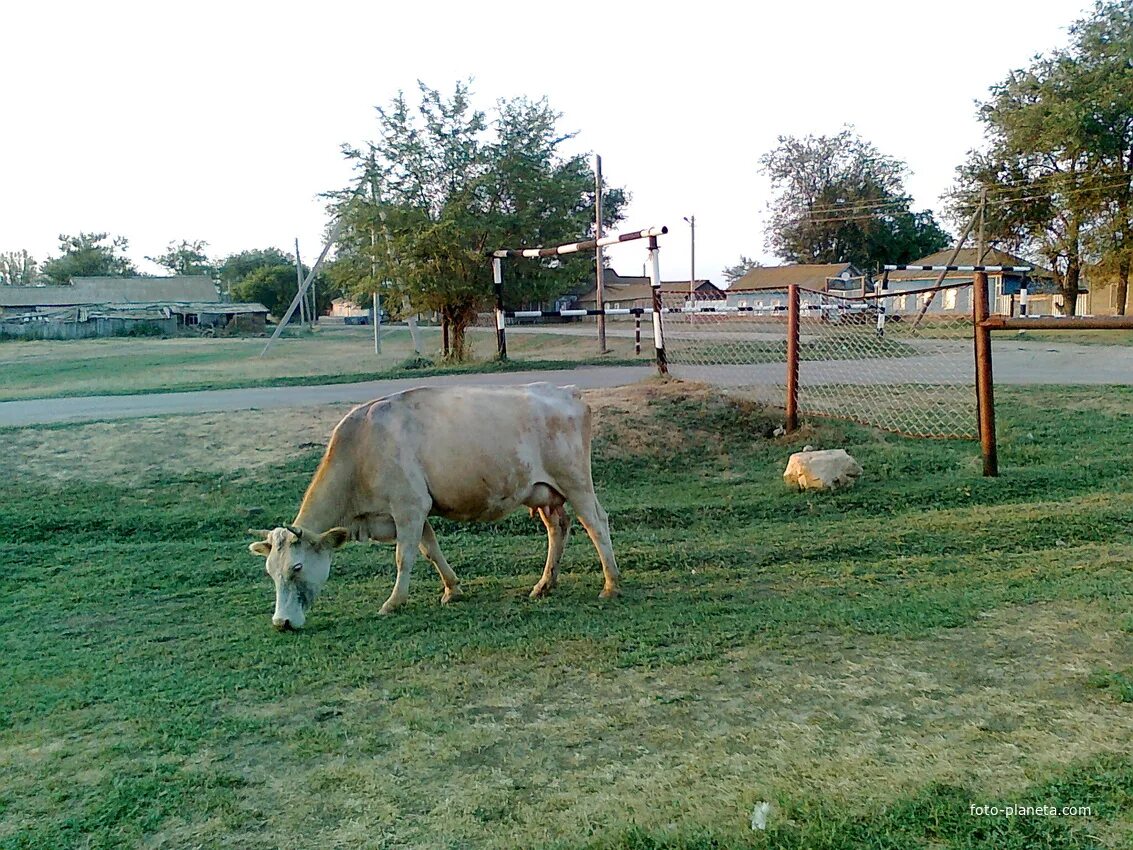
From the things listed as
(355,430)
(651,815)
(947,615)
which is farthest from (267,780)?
(947,615)

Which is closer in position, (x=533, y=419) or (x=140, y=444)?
(x=533, y=419)

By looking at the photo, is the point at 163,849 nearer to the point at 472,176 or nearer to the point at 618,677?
the point at 618,677

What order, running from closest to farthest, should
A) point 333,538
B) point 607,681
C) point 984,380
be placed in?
point 607,681
point 333,538
point 984,380

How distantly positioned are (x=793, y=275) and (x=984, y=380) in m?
62.1

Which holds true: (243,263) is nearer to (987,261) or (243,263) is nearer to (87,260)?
(87,260)

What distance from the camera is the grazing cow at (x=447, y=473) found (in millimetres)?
6105

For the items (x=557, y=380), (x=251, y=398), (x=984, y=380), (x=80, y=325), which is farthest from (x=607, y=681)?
(x=80, y=325)

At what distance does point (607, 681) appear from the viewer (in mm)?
4590

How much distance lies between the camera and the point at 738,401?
11586 mm

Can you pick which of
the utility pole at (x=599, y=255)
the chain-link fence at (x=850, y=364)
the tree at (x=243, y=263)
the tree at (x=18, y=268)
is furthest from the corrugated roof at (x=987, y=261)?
the tree at (x=18, y=268)

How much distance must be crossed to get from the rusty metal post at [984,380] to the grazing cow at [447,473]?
4.67 meters

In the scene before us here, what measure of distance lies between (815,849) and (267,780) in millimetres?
2126

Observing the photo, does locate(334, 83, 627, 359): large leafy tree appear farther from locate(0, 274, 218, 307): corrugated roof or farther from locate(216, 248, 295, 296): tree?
locate(216, 248, 295, 296): tree

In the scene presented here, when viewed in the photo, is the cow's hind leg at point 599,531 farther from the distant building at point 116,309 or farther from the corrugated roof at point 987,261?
the distant building at point 116,309
